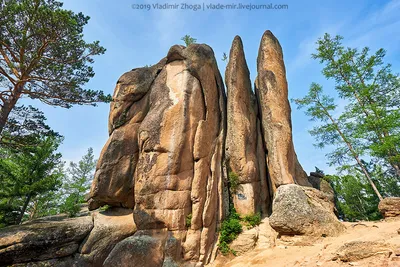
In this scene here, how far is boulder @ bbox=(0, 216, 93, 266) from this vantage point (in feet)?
32.3

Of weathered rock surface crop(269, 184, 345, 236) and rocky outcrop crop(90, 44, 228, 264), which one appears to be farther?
rocky outcrop crop(90, 44, 228, 264)

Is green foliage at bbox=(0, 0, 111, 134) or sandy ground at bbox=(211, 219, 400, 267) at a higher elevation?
green foliage at bbox=(0, 0, 111, 134)

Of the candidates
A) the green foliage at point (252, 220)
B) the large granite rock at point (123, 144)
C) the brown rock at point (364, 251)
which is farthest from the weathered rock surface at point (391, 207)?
the large granite rock at point (123, 144)

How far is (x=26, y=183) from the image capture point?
19.4 meters

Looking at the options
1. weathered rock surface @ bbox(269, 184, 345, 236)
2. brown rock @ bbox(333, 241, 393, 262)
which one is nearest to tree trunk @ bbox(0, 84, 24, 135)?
weathered rock surface @ bbox(269, 184, 345, 236)

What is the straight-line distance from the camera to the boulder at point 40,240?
9.84 meters

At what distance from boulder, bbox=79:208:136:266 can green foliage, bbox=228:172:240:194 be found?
560cm

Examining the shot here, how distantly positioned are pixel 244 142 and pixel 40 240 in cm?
1110

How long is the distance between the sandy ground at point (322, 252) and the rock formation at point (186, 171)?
57cm

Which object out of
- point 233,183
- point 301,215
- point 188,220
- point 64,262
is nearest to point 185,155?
point 233,183

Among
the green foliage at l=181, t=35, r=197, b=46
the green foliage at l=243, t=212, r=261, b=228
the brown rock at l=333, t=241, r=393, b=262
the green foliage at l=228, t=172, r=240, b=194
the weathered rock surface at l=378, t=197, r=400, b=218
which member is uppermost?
the green foliage at l=181, t=35, r=197, b=46

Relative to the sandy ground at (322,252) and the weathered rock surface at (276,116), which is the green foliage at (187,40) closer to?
the weathered rock surface at (276,116)

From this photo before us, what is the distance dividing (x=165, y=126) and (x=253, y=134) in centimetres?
554

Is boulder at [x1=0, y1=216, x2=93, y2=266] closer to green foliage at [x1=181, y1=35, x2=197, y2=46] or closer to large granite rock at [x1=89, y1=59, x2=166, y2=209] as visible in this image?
large granite rock at [x1=89, y1=59, x2=166, y2=209]
